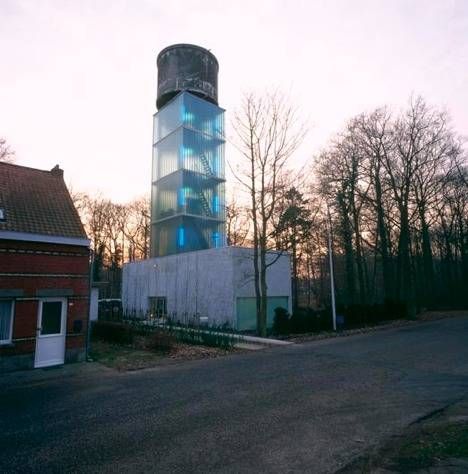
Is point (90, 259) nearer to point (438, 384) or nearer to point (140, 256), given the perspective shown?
point (438, 384)

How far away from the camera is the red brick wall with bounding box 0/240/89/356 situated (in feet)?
40.0

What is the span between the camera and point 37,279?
42.0 ft

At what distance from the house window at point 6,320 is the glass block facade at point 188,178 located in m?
19.5

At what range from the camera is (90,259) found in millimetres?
14578

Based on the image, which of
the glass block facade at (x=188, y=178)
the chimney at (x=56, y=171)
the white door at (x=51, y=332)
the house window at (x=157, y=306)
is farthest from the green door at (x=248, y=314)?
the chimney at (x=56, y=171)

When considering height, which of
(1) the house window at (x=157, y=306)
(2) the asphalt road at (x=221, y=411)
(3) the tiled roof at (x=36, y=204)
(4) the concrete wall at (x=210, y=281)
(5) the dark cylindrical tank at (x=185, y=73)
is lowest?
(2) the asphalt road at (x=221, y=411)

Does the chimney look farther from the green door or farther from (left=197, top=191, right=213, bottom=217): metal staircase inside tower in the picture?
(left=197, top=191, right=213, bottom=217): metal staircase inside tower

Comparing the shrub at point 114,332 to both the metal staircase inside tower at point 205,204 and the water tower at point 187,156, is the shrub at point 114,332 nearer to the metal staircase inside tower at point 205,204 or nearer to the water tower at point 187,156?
the water tower at point 187,156

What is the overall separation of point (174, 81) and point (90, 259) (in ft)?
89.2

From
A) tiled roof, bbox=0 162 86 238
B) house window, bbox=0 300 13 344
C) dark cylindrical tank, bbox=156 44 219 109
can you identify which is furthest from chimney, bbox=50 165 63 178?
dark cylindrical tank, bbox=156 44 219 109

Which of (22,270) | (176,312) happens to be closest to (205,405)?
(22,270)

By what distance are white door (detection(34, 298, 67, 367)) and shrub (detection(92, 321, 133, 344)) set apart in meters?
4.74

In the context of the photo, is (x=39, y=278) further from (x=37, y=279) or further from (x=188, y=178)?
(x=188, y=178)

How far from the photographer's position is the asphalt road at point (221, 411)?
5.29 m
